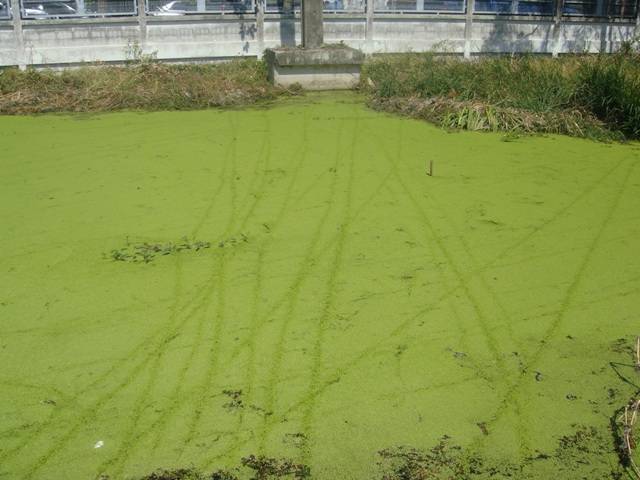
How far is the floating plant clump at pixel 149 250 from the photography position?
3.67 meters

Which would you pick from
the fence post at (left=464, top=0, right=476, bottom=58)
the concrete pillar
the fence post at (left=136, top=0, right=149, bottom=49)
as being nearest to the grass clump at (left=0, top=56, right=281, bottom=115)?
the fence post at (left=136, top=0, right=149, bottom=49)

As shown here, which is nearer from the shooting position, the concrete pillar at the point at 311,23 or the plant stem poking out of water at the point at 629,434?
the plant stem poking out of water at the point at 629,434

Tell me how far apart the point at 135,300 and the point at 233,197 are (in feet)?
4.97

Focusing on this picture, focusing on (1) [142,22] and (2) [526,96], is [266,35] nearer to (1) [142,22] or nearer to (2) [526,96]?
(1) [142,22]

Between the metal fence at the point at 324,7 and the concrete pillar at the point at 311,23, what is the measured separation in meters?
1.46

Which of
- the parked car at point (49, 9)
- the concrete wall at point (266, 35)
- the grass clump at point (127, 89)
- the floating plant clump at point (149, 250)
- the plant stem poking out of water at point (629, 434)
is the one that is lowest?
the plant stem poking out of water at point (629, 434)

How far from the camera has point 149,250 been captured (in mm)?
3762

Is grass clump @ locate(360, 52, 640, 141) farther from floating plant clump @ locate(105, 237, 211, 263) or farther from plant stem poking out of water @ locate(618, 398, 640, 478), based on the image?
plant stem poking out of water @ locate(618, 398, 640, 478)

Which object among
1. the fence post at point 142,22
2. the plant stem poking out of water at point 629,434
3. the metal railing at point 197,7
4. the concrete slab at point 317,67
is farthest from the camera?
the metal railing at point 197,7

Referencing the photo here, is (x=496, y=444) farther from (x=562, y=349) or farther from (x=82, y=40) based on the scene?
(x=82, y=40)

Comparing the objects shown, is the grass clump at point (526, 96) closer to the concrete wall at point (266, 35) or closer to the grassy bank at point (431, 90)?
the grassy bank at point (431, 90)

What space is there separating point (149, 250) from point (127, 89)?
492 centimetres

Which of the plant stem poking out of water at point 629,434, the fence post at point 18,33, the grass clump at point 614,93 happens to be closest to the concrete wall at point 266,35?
the fence post at point 18,33

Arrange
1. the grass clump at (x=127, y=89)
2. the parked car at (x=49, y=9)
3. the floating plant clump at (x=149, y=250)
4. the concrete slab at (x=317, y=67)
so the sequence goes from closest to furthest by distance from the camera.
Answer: the floating plant clump at (x=149, y=250)
the grass clump at (x=127, y=89)
the concrete slab at (x=317, y=67)
the parked car at (x=49, y=9)
